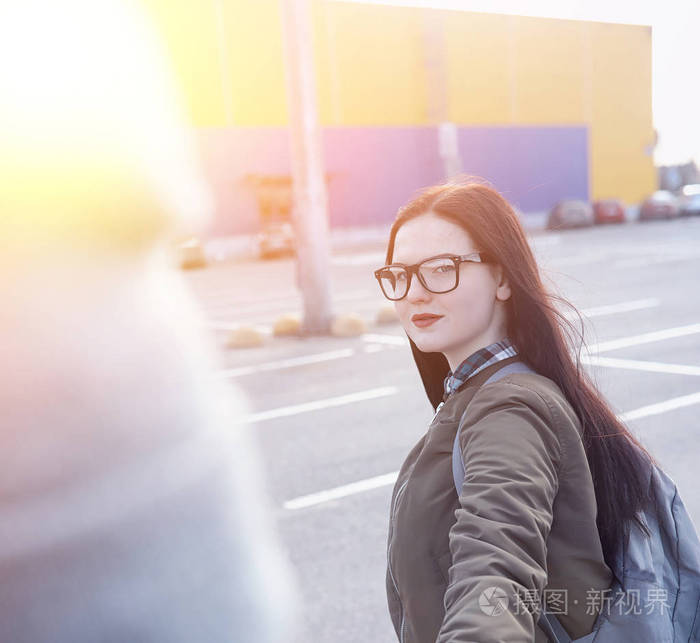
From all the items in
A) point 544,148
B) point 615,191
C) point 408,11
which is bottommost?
point 615,191

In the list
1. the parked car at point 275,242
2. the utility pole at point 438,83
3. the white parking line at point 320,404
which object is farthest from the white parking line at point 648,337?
the utility pole at point 438,83

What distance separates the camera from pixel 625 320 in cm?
1115

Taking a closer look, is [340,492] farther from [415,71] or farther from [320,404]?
[415,71]

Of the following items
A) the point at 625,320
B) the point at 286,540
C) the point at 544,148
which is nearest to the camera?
the point at 286,540

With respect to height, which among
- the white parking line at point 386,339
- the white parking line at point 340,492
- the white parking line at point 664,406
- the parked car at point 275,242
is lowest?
the parked car at point 275,242

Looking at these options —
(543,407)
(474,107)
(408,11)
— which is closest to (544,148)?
(474,107)

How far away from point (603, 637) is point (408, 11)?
1436 inches

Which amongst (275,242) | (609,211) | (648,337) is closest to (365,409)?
(648,337)

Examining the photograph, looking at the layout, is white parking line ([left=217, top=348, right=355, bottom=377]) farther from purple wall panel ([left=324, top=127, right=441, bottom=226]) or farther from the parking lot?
purple wall panel ([left=324, top=127, right=441, bottom=226])

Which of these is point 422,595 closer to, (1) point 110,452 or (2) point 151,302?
(1) point 110,452

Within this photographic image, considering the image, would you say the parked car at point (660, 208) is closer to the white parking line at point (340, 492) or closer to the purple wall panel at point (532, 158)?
the purple wall panel at point (532, 158)

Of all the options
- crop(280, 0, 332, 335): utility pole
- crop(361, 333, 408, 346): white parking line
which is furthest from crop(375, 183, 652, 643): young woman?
crop(280, 0, 332, 335): utility pole

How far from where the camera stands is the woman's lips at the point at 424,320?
1743 mm

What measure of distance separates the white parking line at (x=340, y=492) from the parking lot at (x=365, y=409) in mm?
13
